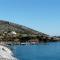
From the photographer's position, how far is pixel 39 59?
70.6 meters

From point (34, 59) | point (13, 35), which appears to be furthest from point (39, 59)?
point (13, 35)

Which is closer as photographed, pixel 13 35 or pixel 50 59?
pixel 50 59

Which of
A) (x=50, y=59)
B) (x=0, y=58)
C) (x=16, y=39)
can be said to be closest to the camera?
(x=0, y=58)

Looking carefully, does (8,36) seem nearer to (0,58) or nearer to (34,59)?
(34,59)

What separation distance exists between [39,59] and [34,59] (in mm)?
1337

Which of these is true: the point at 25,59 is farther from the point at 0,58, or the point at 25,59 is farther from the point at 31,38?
the point at 31,38

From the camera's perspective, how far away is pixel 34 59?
6975cm

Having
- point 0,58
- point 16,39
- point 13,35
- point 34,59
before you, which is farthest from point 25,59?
point 13,35

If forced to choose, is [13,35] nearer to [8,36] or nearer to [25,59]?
[8,36]

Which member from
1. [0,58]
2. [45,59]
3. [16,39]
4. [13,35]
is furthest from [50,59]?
[13,35]

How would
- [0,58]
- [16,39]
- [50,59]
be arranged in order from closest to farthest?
[0,58], [50,59], [16,39]

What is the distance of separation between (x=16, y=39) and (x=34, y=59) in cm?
11478

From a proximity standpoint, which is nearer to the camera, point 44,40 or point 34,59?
point 34,59

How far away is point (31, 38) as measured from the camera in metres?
194
